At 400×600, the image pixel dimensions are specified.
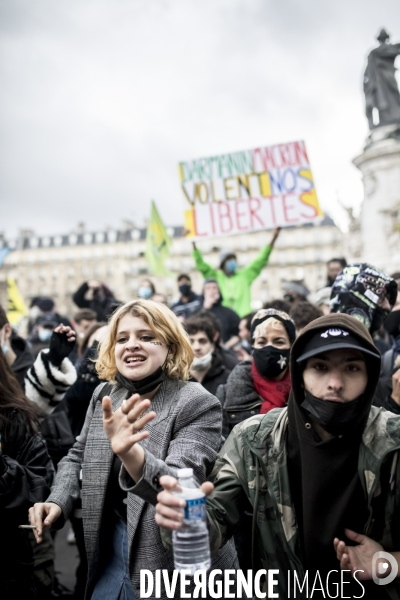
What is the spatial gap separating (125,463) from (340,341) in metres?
0.83

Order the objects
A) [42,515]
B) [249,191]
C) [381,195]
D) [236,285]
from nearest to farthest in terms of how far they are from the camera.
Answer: [42,515], [236,285], [249,191], [381,195]

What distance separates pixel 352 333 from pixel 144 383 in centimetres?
98

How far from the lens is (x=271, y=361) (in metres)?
3.47

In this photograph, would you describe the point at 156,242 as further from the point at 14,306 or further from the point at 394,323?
the point at 394,323

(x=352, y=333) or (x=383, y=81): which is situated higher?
(x=383, y=81)

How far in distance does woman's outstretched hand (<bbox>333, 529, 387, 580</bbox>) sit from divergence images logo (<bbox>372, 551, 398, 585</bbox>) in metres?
0.01

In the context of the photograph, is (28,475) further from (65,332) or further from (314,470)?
(314,470)

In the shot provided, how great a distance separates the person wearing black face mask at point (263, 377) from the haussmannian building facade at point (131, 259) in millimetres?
76143

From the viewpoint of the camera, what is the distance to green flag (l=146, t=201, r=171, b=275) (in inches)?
400

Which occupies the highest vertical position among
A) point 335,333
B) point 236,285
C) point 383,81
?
point 383,81

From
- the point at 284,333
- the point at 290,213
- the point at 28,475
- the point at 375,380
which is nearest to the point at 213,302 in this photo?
the point at 290,213

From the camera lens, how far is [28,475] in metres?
2.79

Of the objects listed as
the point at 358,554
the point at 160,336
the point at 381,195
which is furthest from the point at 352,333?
the point at 381,195

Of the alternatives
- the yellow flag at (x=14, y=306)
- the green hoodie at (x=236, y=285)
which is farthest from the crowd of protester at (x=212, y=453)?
the yellow flag at (x=14, y=306)
